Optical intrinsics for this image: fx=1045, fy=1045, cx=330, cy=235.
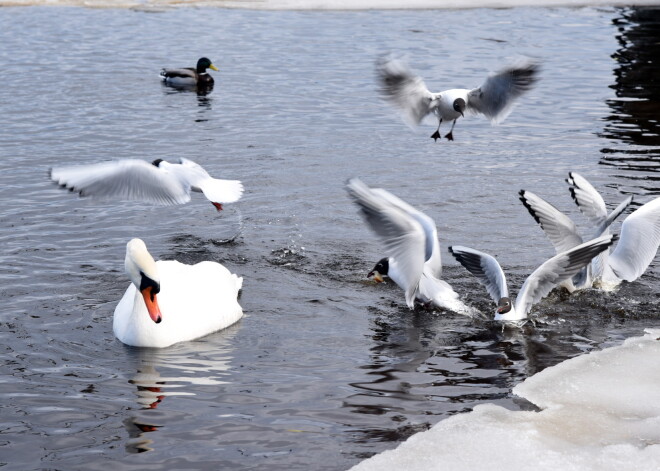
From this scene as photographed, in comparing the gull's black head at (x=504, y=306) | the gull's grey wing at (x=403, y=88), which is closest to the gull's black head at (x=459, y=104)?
the gull's grey wing at (x=403, y=88)

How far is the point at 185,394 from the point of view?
690 centimetres

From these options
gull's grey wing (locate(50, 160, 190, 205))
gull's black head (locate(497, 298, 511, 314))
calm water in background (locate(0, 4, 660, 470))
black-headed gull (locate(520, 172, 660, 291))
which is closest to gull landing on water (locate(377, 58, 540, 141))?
calm water in background (locate(0, 4, 660, 470))

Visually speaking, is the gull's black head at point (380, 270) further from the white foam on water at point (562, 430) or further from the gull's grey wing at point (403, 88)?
the gull's grey wing at point (403, 88)

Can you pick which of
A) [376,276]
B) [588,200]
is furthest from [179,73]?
[588,200]

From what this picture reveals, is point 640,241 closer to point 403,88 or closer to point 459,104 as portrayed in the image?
point 459,104

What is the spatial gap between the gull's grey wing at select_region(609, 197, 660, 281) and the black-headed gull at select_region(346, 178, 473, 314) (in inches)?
62.7

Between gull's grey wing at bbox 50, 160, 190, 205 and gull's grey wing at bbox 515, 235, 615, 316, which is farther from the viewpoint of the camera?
gull's grey wing at bbox 50, 160, 190, 205

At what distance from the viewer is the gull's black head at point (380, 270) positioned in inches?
360

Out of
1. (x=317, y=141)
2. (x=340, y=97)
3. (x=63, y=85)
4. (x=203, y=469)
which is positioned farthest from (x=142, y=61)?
(x=203, y=469)

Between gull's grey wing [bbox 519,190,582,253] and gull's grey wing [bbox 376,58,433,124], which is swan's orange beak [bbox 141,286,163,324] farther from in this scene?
gull's grey wing [bbox 376,58,433,124]

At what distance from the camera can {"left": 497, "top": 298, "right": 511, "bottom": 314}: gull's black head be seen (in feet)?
26.8

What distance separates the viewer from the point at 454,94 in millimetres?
11320

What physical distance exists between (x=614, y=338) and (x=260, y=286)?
3102 mm

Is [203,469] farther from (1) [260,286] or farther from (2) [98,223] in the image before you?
(2) [98,223]
